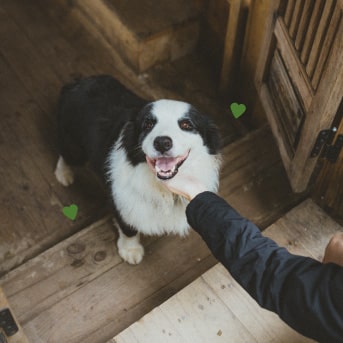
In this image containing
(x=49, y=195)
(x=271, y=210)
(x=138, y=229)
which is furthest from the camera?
(x=49, y=195)

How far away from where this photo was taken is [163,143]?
1654mm

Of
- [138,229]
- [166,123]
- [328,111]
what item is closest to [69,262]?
[138,229]

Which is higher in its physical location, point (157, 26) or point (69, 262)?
point (157, 26)

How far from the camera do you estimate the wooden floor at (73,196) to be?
2092 mm

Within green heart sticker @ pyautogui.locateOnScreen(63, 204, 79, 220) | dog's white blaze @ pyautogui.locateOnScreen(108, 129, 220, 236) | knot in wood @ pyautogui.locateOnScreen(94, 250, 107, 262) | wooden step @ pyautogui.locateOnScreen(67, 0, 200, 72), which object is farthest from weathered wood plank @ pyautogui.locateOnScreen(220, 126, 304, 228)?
wooden step @ pyautogui.locateOnScreen(67, 0, 200, 72)

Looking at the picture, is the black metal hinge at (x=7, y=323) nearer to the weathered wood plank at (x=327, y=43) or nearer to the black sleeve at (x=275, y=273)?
the black sleeve at (x=275, y=273)

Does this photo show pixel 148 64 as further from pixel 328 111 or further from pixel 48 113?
pixel 328 111

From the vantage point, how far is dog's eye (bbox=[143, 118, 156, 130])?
1.80 m

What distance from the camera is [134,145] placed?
189 centimetres

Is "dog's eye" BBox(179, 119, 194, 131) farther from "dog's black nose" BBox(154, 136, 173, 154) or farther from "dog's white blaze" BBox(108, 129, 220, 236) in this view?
"dog's black nose" BBox(154, 136, 173, 154)

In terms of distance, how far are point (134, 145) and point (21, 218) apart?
0.95 meters

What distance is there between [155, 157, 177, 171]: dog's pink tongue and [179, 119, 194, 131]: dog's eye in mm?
129

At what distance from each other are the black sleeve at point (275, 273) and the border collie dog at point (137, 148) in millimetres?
316

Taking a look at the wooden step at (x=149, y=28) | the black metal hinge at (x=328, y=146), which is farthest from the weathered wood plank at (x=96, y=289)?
the wooden step at (x=149, y=28)
